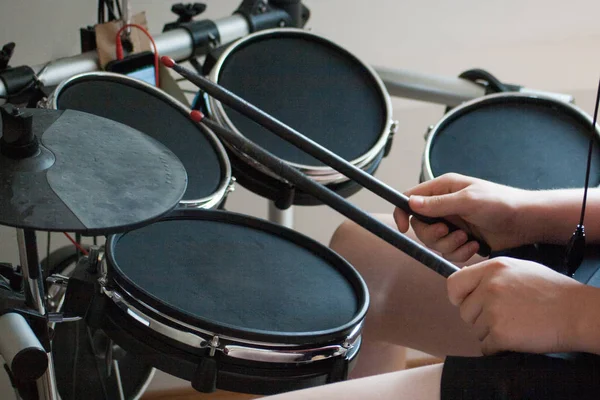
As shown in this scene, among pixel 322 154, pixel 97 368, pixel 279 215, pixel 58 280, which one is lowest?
pixel 97 368

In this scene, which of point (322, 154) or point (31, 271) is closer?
point (31, 271)

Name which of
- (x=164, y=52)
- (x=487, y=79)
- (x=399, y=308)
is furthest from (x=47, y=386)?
(x=487, y=79)

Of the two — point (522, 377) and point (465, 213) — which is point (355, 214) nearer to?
point (465, 213)

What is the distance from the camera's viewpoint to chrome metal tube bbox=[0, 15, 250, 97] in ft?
3.45

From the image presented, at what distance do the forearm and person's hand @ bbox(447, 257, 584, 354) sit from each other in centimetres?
14

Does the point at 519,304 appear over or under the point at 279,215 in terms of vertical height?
over

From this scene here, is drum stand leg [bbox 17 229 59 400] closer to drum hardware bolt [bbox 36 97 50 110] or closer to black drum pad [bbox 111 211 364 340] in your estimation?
black drum pad [bbox 111 211 364 340]

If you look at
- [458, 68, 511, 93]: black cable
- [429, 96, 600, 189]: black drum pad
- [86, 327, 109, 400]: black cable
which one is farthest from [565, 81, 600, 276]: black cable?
[86, 327, 109, 400]: black cable

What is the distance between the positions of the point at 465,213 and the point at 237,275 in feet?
0.86

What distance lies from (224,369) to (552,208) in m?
0.40

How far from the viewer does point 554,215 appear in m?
0.85

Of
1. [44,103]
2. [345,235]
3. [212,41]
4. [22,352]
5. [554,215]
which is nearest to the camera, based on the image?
[22,352]

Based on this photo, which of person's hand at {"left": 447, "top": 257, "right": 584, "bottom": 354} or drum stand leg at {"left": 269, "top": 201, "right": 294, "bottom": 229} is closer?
person's hand at {"left": 447, "top": 257, "right": 584, "bottom": 354}

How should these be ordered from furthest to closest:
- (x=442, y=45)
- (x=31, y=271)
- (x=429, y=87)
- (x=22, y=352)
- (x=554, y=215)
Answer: (x=442, y=45)
(x=429, y=87)
(x=554, y=215)
(x=31, y=271)
(x=22, y=352)
